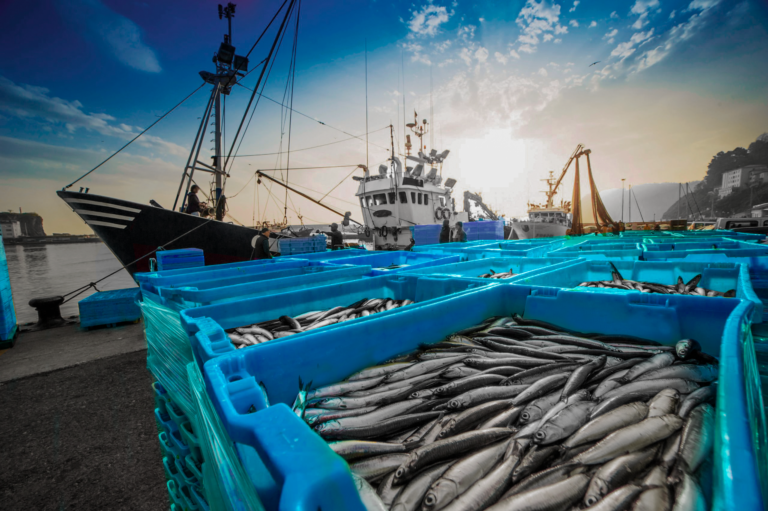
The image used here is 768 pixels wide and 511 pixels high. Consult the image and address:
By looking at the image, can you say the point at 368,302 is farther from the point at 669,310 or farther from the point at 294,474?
the point at 294,474

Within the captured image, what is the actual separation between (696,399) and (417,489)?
1.39 metres

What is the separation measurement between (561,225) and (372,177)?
18.8 meters

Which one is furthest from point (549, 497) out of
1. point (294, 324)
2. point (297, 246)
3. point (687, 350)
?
A: point (297, 246)

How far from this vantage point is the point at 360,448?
1.34m

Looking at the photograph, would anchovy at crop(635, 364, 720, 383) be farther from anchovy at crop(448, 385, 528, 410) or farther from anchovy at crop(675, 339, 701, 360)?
anchovy at crop(448, 385, 528, 410)

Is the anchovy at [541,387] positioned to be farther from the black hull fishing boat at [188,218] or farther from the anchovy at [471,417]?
the black hull fishing boat at [188,218]

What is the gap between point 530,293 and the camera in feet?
9.42

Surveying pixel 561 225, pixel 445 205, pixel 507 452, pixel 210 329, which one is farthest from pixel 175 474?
pixel 561 225

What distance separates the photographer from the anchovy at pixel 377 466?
4.19 feet

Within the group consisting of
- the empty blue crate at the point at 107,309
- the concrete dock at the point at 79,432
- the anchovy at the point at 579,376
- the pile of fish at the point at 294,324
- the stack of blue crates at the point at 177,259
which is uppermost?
the stack of blue crates at the point at 177,259

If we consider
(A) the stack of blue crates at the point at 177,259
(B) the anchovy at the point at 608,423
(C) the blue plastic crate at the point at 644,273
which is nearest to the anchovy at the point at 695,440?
(B) the anchovy at the point at 608,423

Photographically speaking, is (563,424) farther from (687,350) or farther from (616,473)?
(687,350)

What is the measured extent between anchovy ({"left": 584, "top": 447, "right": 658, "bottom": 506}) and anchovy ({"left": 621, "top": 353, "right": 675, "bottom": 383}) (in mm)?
616

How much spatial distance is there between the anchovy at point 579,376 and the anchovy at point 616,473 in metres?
0.45
